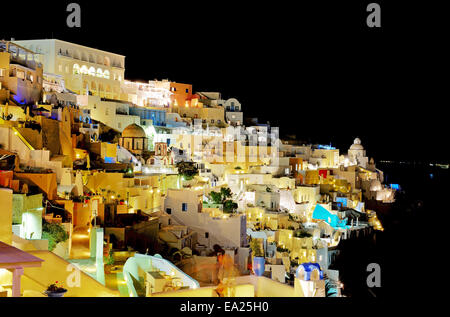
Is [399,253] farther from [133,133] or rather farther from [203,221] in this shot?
[133,133]

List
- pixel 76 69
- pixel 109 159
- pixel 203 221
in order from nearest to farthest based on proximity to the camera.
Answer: pixel 203 221 → pixel 109 159 → pixel 76 69

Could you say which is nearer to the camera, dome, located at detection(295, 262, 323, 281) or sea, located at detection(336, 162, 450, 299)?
dome, located at detection(295, 262, 323, 281)

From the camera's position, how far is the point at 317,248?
70.6ft

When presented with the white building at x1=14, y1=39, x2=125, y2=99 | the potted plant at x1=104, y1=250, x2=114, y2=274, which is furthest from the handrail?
the white building at x1=14, y1=39, x2=125, y2=99

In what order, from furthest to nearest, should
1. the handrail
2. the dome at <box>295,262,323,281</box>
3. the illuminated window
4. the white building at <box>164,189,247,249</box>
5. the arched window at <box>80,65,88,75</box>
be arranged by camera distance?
the arched window at <box>80,65,88,75</box>, the illuminated window, the white building at <box>164,189,247,249</box>, the handrail, the dome at <box>295,262,323,281</box>

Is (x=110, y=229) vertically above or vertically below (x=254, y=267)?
above

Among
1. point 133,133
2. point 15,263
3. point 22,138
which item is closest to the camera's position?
point 15,263

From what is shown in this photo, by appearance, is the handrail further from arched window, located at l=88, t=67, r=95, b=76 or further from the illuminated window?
arched window, located at l=88, t=67, r=95, b=76

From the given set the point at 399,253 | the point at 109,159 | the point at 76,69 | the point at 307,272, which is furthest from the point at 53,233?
the point at 399,253

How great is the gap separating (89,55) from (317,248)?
21903 millimetres

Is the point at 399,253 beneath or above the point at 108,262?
beneath

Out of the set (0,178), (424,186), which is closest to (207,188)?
(0,178)

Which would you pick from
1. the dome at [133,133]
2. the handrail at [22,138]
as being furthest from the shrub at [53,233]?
the dome at [133,133]
